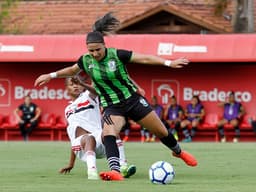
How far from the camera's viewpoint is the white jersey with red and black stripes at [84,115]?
14.0 meters

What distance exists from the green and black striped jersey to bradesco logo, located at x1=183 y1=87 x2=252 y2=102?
60.0ft

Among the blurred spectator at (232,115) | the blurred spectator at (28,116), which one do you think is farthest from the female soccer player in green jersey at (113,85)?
the blurred spectator at (28,116)

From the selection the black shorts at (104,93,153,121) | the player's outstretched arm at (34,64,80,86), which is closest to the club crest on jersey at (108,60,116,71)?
the black shorts at (104,93,153,121)

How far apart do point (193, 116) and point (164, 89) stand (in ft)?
5.66

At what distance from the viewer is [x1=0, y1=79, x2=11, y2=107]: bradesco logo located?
33.1 meters

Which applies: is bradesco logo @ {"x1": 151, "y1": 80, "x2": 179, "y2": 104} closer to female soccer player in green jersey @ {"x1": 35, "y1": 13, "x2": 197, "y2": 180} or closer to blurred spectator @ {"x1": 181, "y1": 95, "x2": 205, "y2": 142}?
blurred spectator @ {"x1": 181, "y1": 95, "x2": 205, "y2": 142}

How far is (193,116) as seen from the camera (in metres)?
30.6

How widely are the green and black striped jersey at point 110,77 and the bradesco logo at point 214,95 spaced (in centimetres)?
1827

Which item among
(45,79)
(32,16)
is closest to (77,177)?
(45,79)

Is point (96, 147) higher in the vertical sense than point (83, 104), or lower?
lower

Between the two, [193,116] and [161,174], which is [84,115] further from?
[193,116]

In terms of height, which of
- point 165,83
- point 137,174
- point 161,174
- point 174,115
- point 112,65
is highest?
point 165,83

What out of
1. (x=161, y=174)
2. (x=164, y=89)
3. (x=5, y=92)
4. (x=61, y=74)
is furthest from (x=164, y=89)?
(x=161, y=174)

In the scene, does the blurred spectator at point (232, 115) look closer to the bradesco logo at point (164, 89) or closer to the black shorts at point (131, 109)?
the bradesco logo at point (164, 89)
